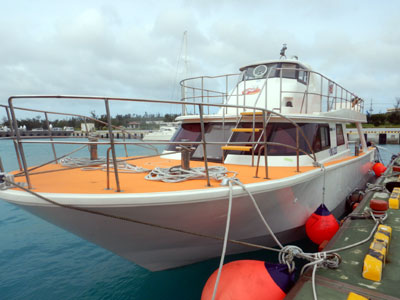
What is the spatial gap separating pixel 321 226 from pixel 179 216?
251cm

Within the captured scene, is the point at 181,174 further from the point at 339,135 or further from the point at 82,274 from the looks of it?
the point at 339,135

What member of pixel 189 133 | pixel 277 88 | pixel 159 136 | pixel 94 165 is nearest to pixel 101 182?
pixel 94 165

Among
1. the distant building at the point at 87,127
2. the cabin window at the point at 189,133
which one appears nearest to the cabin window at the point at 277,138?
the cabin window at the point at 189,133

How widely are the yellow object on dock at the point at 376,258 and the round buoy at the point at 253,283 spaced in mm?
712

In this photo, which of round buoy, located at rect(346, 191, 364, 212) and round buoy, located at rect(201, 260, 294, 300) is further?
round buoy, located at rect(346, 191, 364, 212)

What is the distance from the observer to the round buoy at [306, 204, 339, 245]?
397 centimetres

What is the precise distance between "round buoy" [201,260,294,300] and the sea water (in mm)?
1255

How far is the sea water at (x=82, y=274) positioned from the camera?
378 cm

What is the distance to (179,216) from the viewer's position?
107 inches

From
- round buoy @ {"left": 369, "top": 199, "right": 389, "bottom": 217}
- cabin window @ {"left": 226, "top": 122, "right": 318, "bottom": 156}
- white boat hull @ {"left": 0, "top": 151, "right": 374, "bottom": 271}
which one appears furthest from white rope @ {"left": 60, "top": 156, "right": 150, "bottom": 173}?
round buoy @ {"left": 369, "top": 199, "right": 389, "bottom": 217}

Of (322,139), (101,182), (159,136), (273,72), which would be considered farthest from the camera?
(159,136)

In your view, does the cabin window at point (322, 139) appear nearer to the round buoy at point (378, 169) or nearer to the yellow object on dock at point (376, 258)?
the yellow object on dock at point (376, 258)

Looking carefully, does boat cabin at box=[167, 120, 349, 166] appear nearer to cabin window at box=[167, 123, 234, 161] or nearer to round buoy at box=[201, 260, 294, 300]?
cabin window at box=[167, 123, 234, 161]

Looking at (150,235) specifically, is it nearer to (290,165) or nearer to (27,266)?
(290,165)
